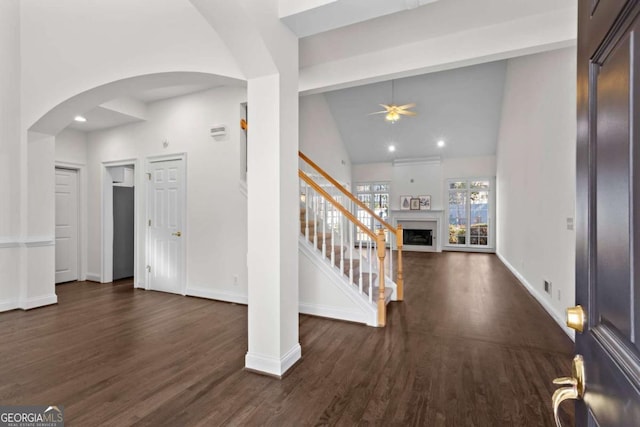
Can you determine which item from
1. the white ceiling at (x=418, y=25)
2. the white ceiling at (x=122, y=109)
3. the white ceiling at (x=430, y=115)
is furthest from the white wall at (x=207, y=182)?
A: the white ceiling at (x=430, y=115)

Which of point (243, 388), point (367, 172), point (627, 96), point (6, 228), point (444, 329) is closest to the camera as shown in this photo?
point (627, 96)

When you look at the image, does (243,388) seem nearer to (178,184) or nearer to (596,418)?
(596,418)

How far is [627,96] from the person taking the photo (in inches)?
20.3

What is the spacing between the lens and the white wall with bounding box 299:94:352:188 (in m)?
6.59

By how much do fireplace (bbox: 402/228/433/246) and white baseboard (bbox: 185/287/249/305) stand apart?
22.5 feet

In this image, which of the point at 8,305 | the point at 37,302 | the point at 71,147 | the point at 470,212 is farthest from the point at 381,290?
the point at 470,212

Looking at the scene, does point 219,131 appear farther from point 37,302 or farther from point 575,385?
point 575,385

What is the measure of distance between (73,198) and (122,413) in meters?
5.02

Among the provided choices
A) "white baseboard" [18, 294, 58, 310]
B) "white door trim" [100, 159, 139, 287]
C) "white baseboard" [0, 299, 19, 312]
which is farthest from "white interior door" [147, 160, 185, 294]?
"white baseboard" [0, 299, 19, 312]

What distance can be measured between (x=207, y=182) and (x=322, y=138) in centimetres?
401

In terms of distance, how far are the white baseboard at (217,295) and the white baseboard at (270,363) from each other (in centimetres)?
168

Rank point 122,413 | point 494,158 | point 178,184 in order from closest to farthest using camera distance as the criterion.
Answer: point 122,413 → point 178,184 → point 494,158

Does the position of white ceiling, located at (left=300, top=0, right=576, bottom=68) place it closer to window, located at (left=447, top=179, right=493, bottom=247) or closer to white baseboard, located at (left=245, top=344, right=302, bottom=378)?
white baseboard, located at (left=245, top=344, right=302, bottom=378)

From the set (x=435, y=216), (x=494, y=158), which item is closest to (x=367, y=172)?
(x=435, y=216)
